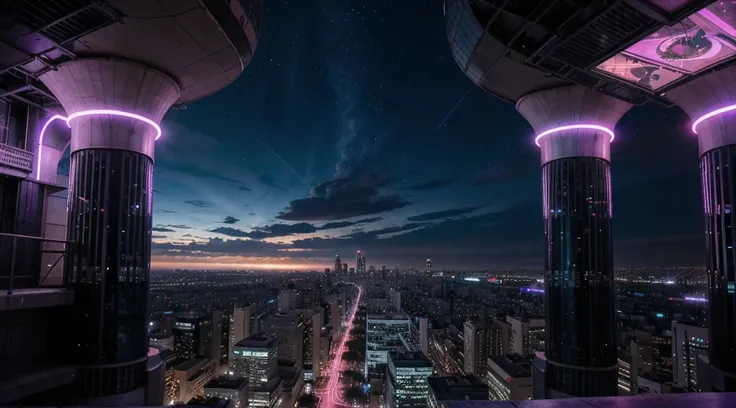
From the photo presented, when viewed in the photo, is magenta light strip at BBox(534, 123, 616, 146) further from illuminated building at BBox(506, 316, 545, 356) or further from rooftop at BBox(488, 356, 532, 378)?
illuminated building at BBox(506, 316, 545, 356)

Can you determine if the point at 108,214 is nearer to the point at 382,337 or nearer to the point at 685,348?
the point at 685,348

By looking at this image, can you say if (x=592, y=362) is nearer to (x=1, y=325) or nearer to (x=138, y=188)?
(x=138, y=188)

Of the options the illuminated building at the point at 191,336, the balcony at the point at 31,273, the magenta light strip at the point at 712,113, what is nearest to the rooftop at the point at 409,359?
the illuminated building at the point at 191,336

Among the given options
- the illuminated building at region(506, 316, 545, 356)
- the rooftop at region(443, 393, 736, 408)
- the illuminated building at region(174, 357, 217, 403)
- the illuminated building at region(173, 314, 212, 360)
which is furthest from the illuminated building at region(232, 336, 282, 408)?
the rooftop at region(443, 393, 736, 408)

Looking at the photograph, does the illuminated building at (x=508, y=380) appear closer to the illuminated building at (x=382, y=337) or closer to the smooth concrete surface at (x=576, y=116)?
the illuminated building at (x=382, y=337)

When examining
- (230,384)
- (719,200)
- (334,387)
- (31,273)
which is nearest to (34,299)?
(31,273)

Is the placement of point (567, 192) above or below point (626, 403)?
above
